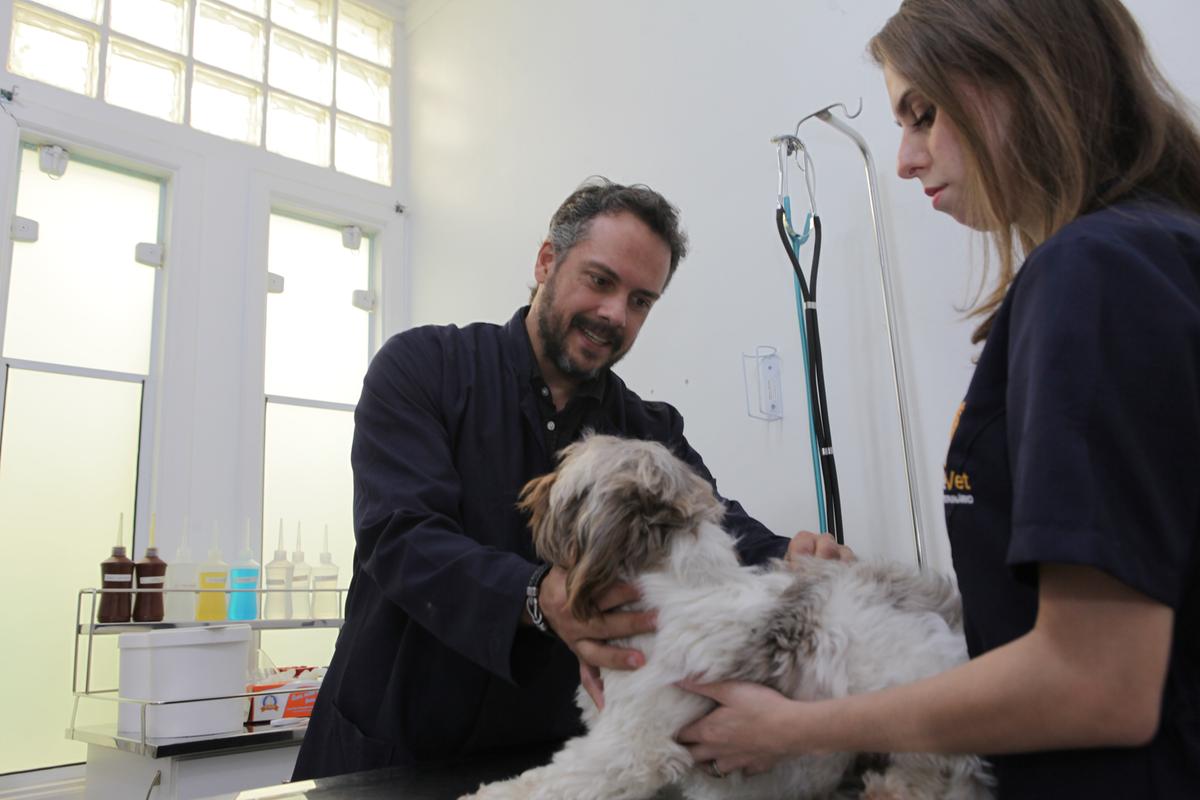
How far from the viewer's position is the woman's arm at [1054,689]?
724mm

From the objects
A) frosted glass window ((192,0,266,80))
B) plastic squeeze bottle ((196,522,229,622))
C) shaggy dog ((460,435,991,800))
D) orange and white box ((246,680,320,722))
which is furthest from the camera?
frosted glass window ((192,0,266,80))

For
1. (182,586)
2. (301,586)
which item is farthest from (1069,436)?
(301,586)

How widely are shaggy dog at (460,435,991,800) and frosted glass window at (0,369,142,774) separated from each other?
10.9 ft

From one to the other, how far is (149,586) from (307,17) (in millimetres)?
3456

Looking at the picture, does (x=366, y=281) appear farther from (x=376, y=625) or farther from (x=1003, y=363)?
(x=1003, y=363)

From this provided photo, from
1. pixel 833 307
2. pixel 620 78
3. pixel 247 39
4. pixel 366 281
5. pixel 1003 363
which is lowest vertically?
pixel 1003 363

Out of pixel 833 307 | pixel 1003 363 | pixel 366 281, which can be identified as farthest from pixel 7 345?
A: pixel 1003 363

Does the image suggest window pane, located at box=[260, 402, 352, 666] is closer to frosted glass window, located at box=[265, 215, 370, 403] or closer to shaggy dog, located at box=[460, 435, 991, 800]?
frosted glass window, located at box=[265, 215, 370, 403]

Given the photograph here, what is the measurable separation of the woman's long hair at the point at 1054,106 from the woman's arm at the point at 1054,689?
433mm

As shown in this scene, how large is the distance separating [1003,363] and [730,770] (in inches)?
25.3

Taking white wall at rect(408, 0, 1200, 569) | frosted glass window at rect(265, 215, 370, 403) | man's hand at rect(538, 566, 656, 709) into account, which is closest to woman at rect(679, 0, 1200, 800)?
man's hand at rect(538, 566, 656, 709)

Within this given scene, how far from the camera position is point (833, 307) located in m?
2.81

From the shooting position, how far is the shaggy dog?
115cm

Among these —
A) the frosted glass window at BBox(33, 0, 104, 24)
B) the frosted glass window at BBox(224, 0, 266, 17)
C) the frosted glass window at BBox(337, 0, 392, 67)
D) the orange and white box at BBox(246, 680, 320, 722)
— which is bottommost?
the orange and white box at BBox(246, 680, 320, 722)
